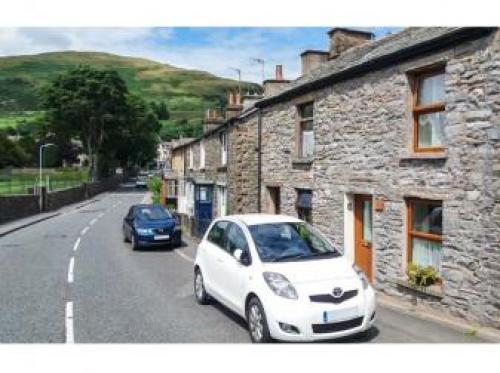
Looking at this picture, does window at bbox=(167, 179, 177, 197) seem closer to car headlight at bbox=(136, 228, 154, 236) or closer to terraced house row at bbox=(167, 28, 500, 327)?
car headlight at bbox=(136, 228, 154, 236)

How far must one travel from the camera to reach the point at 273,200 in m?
18.6

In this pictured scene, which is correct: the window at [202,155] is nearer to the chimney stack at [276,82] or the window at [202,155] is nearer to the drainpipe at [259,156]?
the chimney stack at [276,82]

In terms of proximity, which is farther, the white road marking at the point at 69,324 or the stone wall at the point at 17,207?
the stone wall at the point at 17,207

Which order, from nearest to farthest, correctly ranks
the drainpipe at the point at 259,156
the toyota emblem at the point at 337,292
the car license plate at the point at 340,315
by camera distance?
the car license plate at the point at 340,315 → the toyota emblem at the point at 337,292 → the drainpipe at the point at 259,156

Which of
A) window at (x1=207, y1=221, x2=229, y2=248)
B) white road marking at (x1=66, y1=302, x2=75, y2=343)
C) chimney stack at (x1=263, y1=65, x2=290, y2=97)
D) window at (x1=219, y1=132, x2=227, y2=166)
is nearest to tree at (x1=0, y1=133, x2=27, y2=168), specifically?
window at (x1=219, y1=132, x2=227, y2=166)

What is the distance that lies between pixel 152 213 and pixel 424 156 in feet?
42.7

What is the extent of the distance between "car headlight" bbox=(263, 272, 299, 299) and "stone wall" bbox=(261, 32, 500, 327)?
10.8 ft

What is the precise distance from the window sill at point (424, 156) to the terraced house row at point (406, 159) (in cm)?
3

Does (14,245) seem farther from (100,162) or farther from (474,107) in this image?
(100,162)

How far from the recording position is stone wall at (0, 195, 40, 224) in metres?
31.7

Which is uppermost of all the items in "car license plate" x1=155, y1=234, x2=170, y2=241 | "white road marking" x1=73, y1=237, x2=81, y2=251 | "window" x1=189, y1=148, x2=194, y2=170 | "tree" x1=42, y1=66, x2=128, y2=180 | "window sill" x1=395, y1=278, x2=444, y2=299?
"tree" x1=42, y1=66, x2=128, y2=180

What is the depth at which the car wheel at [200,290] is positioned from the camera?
10.6 metres

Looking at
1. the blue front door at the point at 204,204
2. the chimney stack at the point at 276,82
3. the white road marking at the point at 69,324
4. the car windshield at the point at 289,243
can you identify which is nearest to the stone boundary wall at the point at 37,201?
the blue front door at the point at 204,204
